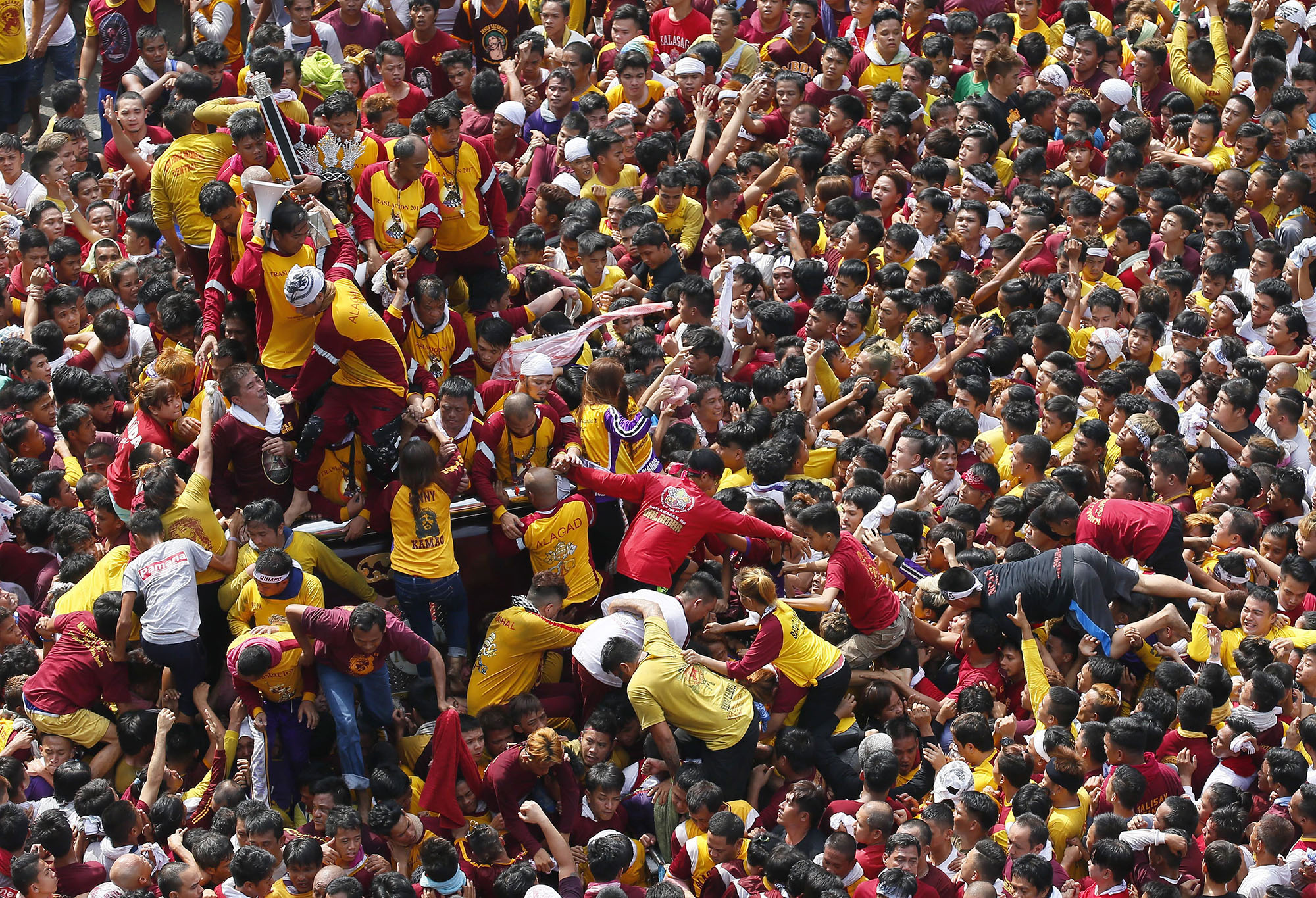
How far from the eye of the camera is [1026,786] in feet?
25.1

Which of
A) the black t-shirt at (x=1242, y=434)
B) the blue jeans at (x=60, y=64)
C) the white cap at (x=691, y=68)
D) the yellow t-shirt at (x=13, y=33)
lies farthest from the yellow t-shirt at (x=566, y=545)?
the blue jeans at (x=60, y=64)

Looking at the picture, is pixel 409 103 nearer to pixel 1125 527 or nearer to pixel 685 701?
pixel 685 701

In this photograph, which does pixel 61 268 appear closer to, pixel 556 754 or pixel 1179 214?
pixel 556 754

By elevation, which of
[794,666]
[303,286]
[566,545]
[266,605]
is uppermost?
[303,286]

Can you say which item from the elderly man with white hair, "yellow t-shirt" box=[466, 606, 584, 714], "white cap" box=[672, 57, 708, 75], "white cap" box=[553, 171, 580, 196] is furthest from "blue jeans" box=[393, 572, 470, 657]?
"white cap" box=[672, 57, 708, 75]

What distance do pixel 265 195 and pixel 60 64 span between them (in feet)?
19.0

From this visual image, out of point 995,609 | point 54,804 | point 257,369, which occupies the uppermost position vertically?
point 257,369

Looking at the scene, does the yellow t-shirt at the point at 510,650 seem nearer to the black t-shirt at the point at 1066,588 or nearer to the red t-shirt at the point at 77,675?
the red t-shirt at the point at 77,675

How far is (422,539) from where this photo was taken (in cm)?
851

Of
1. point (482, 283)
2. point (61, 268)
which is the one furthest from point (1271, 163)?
point (61, 268)

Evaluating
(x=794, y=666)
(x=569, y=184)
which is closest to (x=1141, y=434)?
(x=794, y=666)

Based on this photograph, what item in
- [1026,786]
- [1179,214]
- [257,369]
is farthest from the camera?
[1179,214]

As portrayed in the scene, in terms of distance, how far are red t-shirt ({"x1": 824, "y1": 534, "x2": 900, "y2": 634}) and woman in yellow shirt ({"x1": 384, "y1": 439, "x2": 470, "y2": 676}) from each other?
1.87 m

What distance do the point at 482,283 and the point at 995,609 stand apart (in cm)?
348
